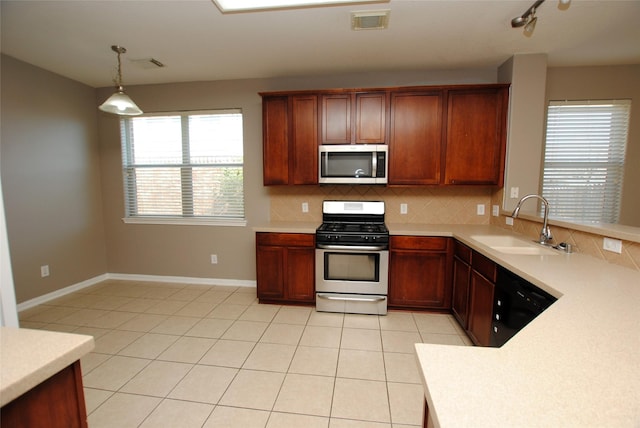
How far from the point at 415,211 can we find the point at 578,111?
79.0 inches

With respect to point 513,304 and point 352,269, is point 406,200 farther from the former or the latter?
point 513,304

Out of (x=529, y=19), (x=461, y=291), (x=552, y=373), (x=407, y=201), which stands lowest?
(x=461, y=291)

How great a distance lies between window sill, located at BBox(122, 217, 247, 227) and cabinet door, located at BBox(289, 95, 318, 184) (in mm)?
1045

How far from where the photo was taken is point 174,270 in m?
3.79

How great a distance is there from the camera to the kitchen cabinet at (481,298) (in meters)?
1.99

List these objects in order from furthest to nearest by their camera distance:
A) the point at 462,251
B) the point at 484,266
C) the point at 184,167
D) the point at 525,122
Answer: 1. the point at 184,167
2. the point at 525,122
3. the point at 462,251
4. the point at 484,266

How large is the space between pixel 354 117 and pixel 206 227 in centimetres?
232

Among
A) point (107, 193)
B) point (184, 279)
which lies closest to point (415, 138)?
point (184, 279)

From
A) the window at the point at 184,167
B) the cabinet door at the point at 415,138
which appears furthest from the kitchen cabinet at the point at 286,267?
the cabinet door at the point at 415,138

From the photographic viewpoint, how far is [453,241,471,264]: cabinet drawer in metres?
2.42

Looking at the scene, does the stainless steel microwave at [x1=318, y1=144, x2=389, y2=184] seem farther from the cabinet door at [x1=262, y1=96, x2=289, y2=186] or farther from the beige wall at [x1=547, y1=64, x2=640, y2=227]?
the beige wall at [x1=547, y1=64, x2=640, y2=227]

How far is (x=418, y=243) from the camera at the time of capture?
2820 millimetres

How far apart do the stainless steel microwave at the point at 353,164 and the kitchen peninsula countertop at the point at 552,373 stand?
2.02m

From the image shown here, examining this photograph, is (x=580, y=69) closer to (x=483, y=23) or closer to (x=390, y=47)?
(x=483, y=23)
